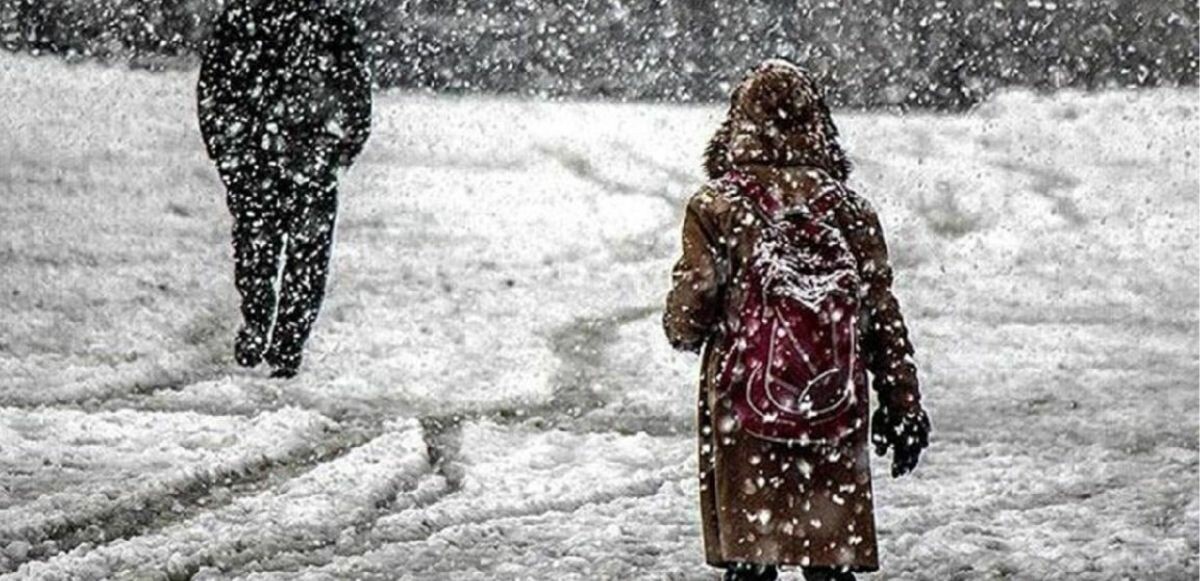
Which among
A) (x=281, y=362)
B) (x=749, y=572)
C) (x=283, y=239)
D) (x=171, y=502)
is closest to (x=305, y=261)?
(x=283, y=239)

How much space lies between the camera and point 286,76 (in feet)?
28.0

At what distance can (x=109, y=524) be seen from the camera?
6379 millimetres

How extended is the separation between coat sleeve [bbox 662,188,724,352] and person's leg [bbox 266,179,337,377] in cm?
455

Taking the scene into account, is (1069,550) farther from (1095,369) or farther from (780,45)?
(780,45)

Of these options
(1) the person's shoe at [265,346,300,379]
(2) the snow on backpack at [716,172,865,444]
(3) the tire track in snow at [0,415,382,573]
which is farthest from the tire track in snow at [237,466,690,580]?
(1) the person's shoe at [265,346,300,379]

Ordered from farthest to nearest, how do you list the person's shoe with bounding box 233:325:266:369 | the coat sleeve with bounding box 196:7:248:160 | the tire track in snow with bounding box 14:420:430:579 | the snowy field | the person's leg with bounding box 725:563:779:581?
the person's shoe with bounding box 233:325:266:369 → the coat sleeve with bounding box 196:7:248:160 → the snowy field → the tire track in snow with bounding box 14:420:430:579 → the person's leg with bounding box 725:563:779:581

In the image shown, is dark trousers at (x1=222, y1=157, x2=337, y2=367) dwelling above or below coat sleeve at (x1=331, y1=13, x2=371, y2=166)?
below

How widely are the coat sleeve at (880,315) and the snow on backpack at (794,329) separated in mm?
62

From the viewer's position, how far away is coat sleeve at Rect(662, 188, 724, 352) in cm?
441

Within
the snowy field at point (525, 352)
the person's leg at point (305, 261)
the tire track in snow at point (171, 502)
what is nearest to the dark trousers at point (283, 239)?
the person's leg at point (305, 261)

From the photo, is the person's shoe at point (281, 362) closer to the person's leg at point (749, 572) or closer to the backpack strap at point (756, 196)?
the person's leg at point (749, 572)

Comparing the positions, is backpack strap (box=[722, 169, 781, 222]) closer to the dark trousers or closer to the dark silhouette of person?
the dark silhouette of person

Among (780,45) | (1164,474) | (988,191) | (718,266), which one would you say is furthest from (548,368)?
(780,45)

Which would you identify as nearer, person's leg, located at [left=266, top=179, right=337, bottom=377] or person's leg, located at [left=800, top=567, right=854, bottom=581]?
person's leg, located at [left=800, top=567, right=854, bottom=581]
